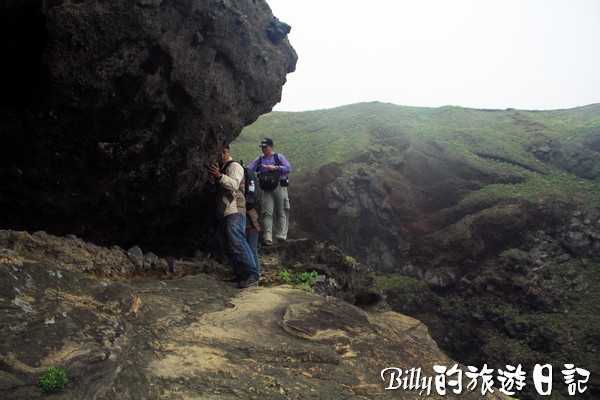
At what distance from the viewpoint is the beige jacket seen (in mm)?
8180

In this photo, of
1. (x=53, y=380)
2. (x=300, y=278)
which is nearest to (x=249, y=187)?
(x=300, y=278)

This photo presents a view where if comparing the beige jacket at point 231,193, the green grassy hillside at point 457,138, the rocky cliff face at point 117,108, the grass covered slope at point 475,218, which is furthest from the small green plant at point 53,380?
the green grassy hillside at point 457,138

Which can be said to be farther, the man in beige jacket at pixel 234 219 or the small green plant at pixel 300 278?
the small green plant at pixel 300 278

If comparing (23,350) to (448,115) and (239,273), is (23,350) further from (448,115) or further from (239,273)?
(448,115)

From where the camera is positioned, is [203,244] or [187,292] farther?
[203,244]

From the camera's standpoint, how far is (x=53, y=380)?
3686 millimetres

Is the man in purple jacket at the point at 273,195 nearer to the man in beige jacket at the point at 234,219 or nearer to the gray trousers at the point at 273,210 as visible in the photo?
the gray trousers at the point at 273,210

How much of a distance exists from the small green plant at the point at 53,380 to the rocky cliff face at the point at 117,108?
15.0 feet

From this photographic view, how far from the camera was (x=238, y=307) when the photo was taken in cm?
711

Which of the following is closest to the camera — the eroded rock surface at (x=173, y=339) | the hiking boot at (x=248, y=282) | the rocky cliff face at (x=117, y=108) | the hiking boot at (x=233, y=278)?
the eroded rock surface at (x=173, y=339)

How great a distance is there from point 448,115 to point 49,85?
2898 centimetres

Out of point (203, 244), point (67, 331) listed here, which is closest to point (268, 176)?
point (203, 244)

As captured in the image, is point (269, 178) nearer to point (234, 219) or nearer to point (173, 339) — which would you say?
point (234, 219)

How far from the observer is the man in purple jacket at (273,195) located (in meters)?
11.7
